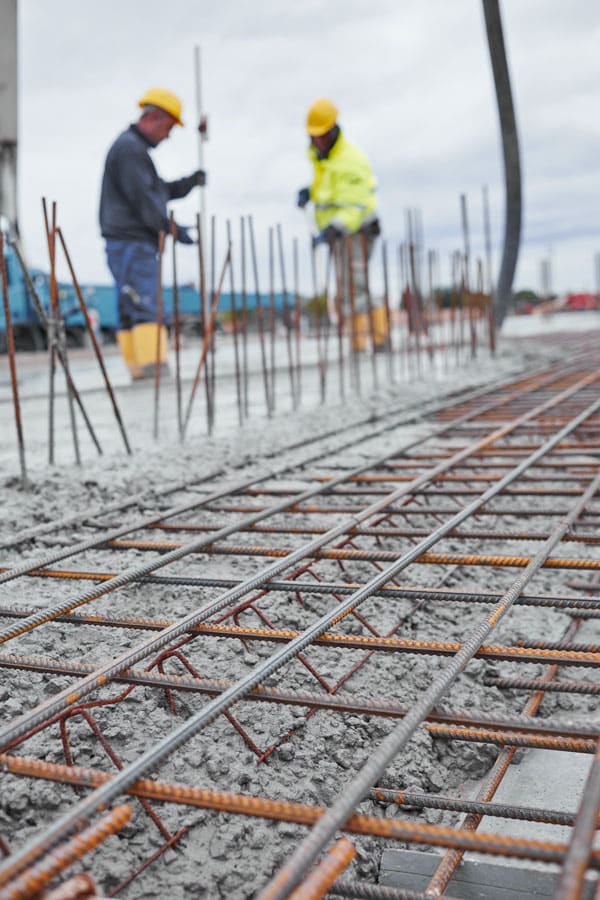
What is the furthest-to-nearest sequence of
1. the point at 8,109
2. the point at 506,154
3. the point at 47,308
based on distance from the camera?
the point at 47,308, the point at 506,154, the point at 8,109

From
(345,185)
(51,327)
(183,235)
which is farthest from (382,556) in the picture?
(345,185)

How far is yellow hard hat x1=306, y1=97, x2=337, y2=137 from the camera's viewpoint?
7746 mm

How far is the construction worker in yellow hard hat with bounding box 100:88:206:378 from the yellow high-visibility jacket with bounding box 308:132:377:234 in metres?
1.38

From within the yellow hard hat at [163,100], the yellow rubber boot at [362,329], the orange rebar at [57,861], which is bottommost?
the orange rebar at [57,861]

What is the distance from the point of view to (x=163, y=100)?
6617mm

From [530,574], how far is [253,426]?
3.15 meters

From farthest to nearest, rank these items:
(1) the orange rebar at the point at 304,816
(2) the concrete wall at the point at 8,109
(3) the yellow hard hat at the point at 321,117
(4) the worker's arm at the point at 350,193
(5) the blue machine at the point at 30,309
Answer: (5) the blue machine at the point at 30,309, (4) the worker's arm at the point at 350,193, (3) the yellow hard hat at the point at 321,117, (2) the concrete wall at the point at 8,109, (1) the orange rebar at the point at 304,816

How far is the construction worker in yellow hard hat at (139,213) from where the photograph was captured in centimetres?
664

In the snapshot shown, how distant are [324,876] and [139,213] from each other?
248 inches

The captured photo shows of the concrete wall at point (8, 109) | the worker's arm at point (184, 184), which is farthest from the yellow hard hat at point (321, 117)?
the concrete wall at point (8, 109)

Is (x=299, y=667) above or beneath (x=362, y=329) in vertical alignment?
beneath

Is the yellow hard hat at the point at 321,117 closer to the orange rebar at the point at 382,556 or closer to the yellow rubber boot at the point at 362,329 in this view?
the yellow rubber boot at the point at 362,329

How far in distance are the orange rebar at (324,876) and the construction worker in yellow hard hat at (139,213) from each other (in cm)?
588

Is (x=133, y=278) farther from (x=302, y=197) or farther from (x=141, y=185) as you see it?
(x=302, y=197)
